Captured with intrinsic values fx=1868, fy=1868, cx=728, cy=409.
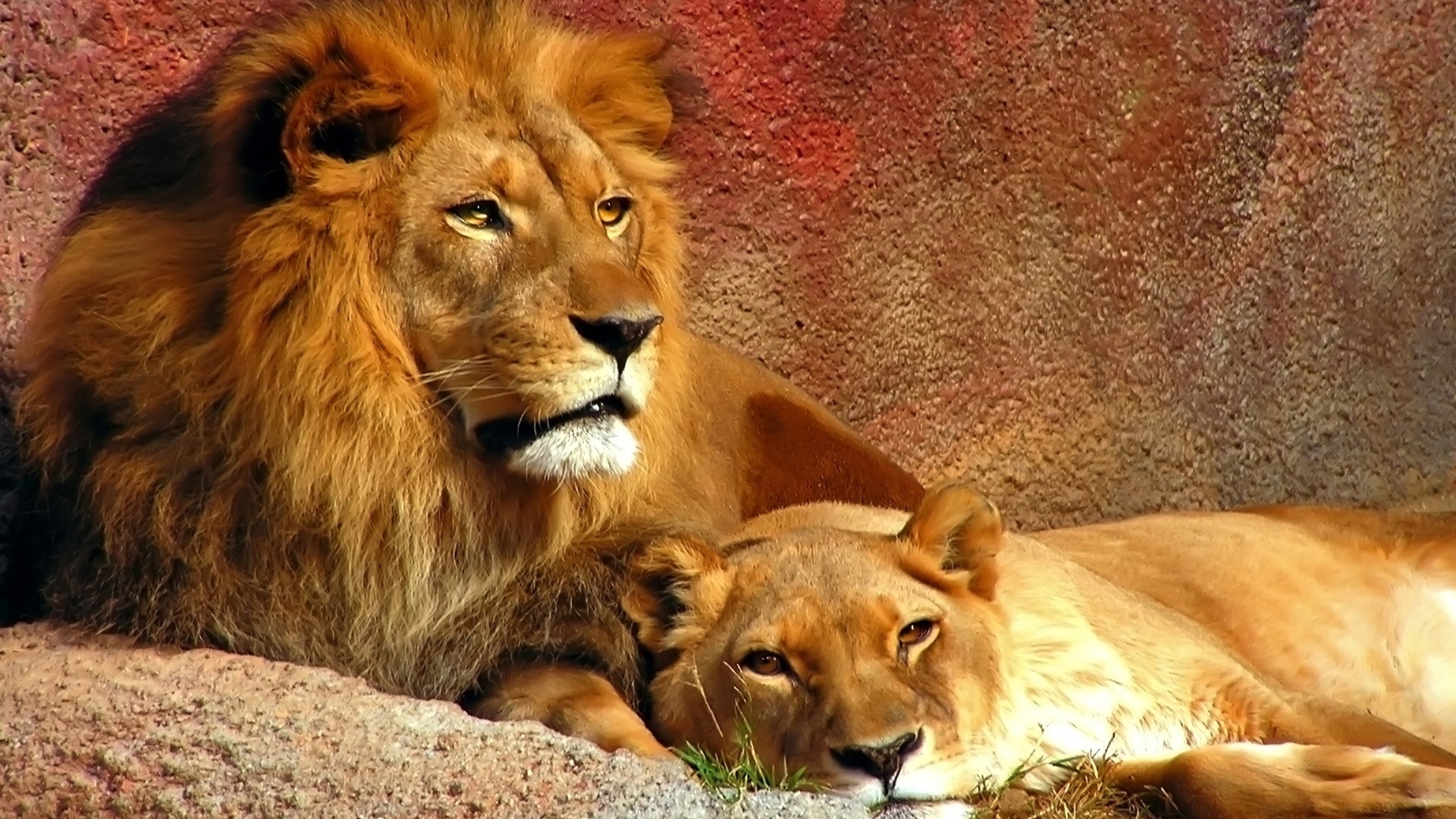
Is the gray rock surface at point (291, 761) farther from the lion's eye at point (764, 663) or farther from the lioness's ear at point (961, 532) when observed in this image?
the lioness's ear at point (961, 532)

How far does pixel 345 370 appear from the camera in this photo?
3273mm

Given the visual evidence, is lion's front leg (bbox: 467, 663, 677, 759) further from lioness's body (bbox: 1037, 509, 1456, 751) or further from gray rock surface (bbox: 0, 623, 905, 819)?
lioness's body (bbox: 1037, 509, 1456, 751)

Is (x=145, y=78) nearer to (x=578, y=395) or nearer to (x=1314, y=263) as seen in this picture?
(x=578, y=395)

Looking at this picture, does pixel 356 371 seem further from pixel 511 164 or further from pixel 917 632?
pixel 917 632

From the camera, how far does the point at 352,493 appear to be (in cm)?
329

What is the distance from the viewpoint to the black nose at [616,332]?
10.3 feet

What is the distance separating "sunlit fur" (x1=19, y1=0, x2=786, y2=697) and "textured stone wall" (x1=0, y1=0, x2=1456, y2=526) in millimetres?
1312

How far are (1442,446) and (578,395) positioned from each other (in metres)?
3.75

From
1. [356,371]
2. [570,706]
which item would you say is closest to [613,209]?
[356,371]

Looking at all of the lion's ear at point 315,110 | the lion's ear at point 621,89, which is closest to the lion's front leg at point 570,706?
the lion's ear at point 315,110

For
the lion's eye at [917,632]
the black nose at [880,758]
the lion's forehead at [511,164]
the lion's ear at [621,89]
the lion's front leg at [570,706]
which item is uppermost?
the lion's ear at [621,89]

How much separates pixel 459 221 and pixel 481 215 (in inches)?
→ 1.7

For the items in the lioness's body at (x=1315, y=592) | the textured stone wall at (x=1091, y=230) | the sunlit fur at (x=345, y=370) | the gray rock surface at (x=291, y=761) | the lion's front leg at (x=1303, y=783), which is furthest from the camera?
the textured stone wall at (x=1091, y=230)

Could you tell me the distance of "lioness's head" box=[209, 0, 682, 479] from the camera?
317 centimetres
